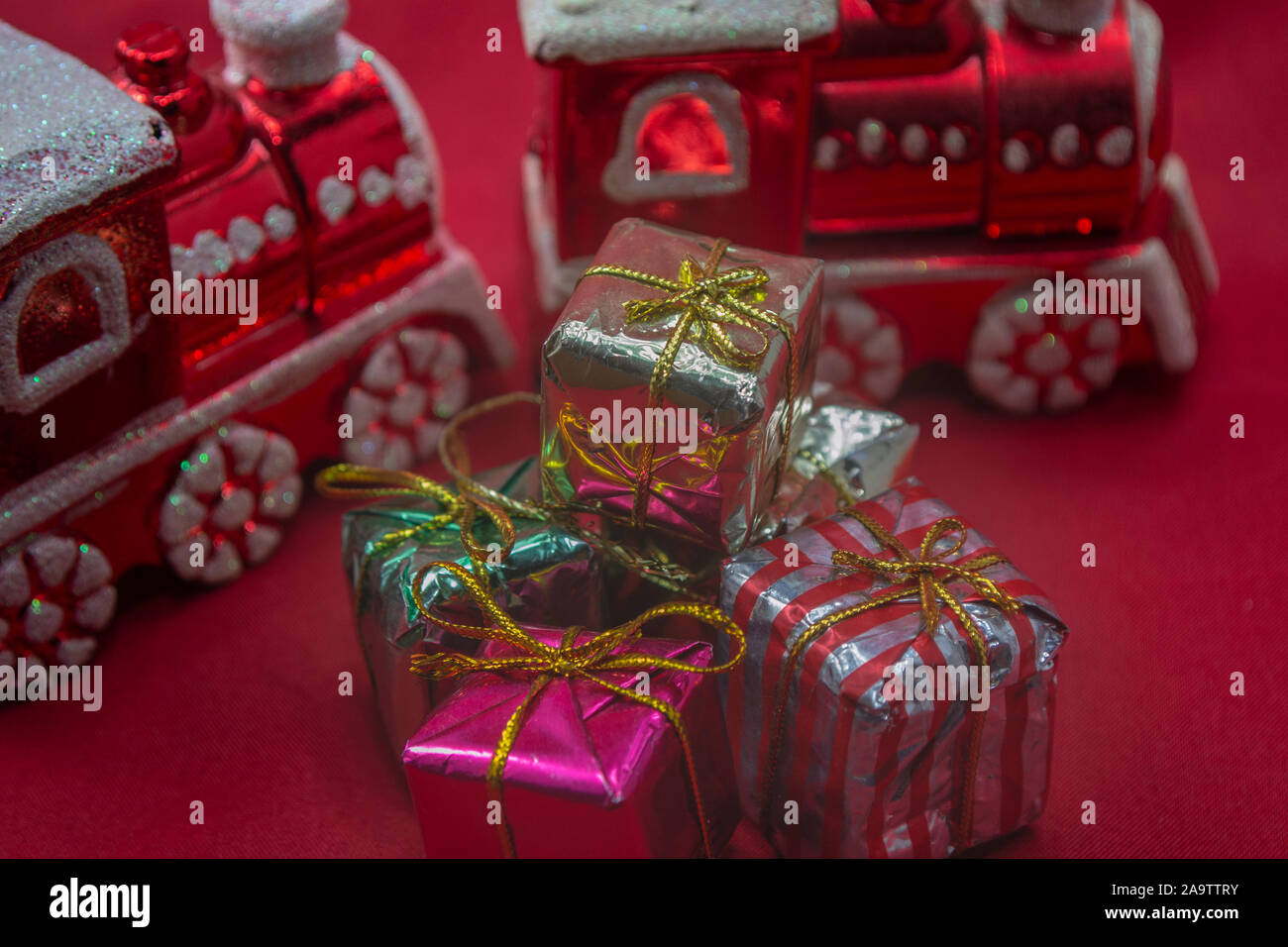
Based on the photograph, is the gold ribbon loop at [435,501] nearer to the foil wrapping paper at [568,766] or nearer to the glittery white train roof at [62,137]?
the foil wrapping paper at [568,766]

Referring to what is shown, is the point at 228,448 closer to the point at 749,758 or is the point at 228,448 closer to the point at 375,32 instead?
the point at 749,758

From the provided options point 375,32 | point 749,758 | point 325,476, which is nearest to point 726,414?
point 749,758

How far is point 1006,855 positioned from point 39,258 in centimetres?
123

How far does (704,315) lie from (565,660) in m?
0.38

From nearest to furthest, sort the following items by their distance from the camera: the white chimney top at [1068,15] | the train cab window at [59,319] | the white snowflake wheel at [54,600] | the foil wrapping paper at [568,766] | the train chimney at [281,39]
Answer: the foil wrapping paper at [568,766]
the train cab window at [59,319]
the white snowflake wheel at [54,600]
the train chimney at [281,39]
the white chimney top at [1068,15]

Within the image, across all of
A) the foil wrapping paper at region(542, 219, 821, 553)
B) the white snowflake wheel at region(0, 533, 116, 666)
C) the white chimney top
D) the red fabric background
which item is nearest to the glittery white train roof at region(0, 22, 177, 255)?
the white snowflake wheel at region(0, 533, 116, 666)

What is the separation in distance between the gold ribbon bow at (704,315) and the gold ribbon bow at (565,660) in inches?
5.8

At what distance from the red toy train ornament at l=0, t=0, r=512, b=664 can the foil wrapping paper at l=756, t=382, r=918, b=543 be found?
1.88ft

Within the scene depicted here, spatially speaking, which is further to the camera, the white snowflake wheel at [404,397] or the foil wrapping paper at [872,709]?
the white snowflake wheel at [404,397]

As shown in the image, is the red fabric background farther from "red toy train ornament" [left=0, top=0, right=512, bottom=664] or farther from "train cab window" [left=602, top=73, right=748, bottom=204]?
"train cab window" [left=602, top=73, right=748, bottom=204]

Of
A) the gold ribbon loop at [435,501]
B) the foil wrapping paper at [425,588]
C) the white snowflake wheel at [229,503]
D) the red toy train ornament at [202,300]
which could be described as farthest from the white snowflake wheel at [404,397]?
the foil wrapping paper at [425,588]

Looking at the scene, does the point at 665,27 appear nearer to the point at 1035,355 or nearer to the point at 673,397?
the point at 673,397

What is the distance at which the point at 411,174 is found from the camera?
1.89 meters

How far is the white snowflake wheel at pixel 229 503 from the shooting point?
5.85 ft
